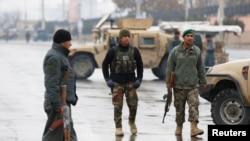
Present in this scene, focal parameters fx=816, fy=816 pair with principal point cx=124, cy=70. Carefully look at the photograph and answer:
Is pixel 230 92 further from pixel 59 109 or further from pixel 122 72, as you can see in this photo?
pixel 59 109

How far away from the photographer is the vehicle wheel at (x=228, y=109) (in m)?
12.5

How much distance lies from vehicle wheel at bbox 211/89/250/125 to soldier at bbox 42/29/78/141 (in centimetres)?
425

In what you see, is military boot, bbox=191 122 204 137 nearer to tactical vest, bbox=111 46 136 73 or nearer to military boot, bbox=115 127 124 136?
military boot, bbox=115 127 124 136

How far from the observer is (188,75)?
1191 cm

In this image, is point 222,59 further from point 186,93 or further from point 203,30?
point 186,93

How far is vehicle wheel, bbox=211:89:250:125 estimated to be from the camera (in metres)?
12.5

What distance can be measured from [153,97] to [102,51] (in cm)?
598

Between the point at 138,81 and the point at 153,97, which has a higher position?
the point at 138,81

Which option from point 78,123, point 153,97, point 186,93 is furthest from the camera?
point 153,97

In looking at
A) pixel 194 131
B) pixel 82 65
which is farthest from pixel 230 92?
pixel 82 65

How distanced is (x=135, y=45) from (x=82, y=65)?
190 centimetres

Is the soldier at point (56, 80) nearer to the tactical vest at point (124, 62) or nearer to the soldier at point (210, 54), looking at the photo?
the tactical vest at point (124, 62)

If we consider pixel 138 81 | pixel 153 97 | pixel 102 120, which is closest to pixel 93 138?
pixel 138 81

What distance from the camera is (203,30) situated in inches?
1325
